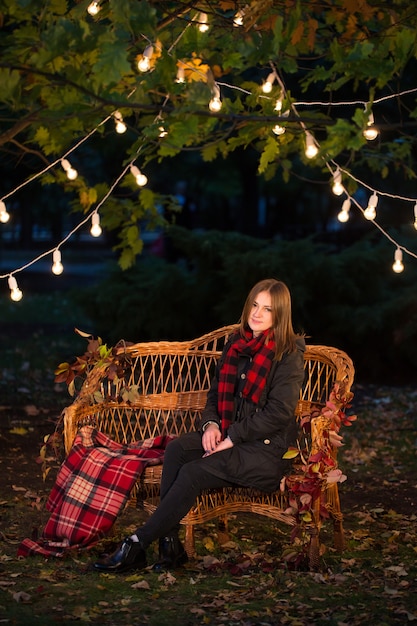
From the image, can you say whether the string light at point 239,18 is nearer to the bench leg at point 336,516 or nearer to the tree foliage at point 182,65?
the tree foliage at point 182,65

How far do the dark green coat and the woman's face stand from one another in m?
0.20

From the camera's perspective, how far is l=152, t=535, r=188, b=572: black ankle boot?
514cm

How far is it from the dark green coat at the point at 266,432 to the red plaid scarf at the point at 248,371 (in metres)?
0.05

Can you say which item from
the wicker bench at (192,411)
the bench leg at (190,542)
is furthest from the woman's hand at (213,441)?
the bench leg at (190,542)

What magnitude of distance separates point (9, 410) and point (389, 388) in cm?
403

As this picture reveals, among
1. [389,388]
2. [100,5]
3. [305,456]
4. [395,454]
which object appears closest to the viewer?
[305,456]

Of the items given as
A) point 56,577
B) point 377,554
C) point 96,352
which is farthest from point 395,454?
point 56,577

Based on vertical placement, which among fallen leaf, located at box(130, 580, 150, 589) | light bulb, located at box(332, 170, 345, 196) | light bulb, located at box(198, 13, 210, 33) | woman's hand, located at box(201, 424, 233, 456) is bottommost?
fallen leaf, located at box(130, 580, 150, 589)

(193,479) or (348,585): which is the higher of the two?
(193,479)

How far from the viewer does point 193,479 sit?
16.8ft

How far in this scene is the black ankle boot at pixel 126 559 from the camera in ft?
16.4

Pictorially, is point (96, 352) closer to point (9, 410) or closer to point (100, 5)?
point (100, 5)

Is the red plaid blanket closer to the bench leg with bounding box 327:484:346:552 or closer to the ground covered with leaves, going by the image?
the ground covered with leaves

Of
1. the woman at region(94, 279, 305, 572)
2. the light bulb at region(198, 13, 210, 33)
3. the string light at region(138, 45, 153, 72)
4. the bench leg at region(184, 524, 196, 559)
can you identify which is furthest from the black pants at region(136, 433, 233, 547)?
the light bulb at region(198, 13, 210, 33)
